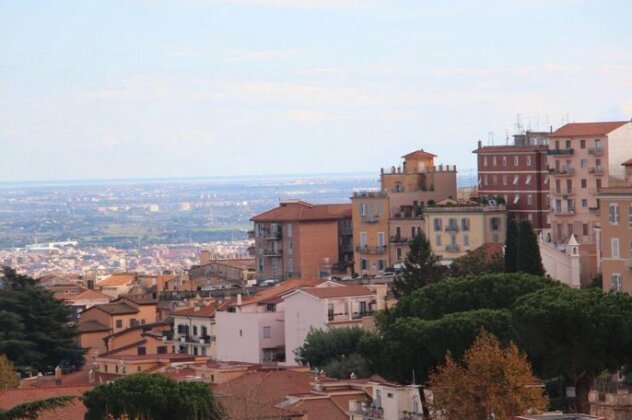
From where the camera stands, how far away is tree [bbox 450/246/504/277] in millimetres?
73625

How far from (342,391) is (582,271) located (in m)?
24.3

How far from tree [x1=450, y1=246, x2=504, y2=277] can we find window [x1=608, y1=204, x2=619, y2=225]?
849 cm

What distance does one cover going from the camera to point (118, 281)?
4520 inches

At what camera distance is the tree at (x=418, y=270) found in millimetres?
73188

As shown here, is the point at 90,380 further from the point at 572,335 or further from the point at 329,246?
the point at 329,246

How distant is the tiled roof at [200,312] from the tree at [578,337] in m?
30.2

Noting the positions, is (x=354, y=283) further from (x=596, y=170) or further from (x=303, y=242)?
(x=303, y=242)

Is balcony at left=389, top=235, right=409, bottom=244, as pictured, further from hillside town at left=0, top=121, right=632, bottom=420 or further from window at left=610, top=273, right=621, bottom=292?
window at left=610, top=273, right=621, bottom=292

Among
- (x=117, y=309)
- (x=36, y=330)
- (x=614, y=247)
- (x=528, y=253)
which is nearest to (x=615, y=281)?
(x=614, y=247)

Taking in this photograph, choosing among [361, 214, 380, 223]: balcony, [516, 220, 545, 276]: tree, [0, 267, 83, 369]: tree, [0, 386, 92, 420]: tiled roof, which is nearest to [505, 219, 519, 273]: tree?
[516, 220, 545, 276]: tree

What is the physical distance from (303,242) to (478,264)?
20.8m

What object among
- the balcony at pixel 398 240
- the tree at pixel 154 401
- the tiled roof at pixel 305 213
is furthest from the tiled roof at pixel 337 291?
the tree at pixel 154 401

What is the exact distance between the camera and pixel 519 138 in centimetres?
9950

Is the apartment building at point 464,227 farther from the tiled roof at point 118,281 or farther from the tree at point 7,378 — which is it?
the tree at point 7,378
